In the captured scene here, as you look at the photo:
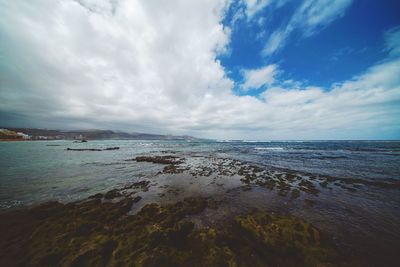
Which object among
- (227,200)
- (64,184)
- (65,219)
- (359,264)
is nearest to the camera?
(359,264)

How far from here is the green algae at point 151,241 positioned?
441 cm

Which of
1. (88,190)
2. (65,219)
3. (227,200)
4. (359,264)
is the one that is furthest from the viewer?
(88,190)

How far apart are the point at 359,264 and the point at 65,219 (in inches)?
439

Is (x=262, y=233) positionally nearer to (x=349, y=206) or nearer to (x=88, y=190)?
(x=349, y=206)

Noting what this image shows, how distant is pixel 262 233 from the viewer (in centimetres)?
562

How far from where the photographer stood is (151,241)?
509 cm

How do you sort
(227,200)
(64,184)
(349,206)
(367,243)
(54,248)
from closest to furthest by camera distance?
(54,248) < (367,243) < (349,206) < (227,200) < (64,184)

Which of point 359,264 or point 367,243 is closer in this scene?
point 359,264

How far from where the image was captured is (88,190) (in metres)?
11.1

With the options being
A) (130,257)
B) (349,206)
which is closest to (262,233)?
(130,257)

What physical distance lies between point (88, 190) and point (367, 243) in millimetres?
15687

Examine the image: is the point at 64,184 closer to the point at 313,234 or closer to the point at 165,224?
the point at 165,224

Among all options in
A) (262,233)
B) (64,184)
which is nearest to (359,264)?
(262,233)

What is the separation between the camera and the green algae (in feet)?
14.5
